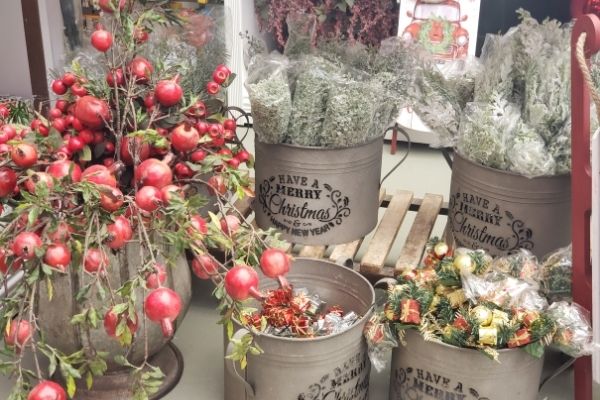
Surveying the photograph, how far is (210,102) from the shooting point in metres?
1.61

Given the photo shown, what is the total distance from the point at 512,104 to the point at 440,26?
57.7 inches

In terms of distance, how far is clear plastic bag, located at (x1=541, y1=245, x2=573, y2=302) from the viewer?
137 cm

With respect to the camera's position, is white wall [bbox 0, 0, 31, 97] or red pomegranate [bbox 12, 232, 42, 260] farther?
white wall [bbox 0, 0, 31, 97]

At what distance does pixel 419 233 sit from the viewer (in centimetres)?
182

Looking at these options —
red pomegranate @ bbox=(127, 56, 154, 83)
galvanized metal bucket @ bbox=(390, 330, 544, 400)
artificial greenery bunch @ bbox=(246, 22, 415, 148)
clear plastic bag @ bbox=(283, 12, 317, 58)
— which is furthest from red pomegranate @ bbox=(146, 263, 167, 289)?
clear plastic bag @ bbox=(283, 12, 317, 58)

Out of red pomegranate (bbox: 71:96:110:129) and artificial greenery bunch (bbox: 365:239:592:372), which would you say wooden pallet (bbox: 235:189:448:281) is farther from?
red pomegranate (bbox: 71:96:110:129)

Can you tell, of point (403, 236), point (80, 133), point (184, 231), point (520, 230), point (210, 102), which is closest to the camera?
point (184, 231)

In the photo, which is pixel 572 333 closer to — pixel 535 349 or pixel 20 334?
pixel 535 349

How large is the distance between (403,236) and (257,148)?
2.45ft

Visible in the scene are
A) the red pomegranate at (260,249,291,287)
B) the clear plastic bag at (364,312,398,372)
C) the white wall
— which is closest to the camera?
the red pomegranate at (260,249,291,287)

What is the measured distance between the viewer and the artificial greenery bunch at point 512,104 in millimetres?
1424

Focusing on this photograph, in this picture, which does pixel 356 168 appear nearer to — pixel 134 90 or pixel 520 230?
pixel 520 230

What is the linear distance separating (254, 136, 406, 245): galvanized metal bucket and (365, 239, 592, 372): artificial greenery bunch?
0.29 meters

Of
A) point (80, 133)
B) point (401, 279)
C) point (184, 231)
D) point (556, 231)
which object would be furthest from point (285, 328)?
point (556, 231)
